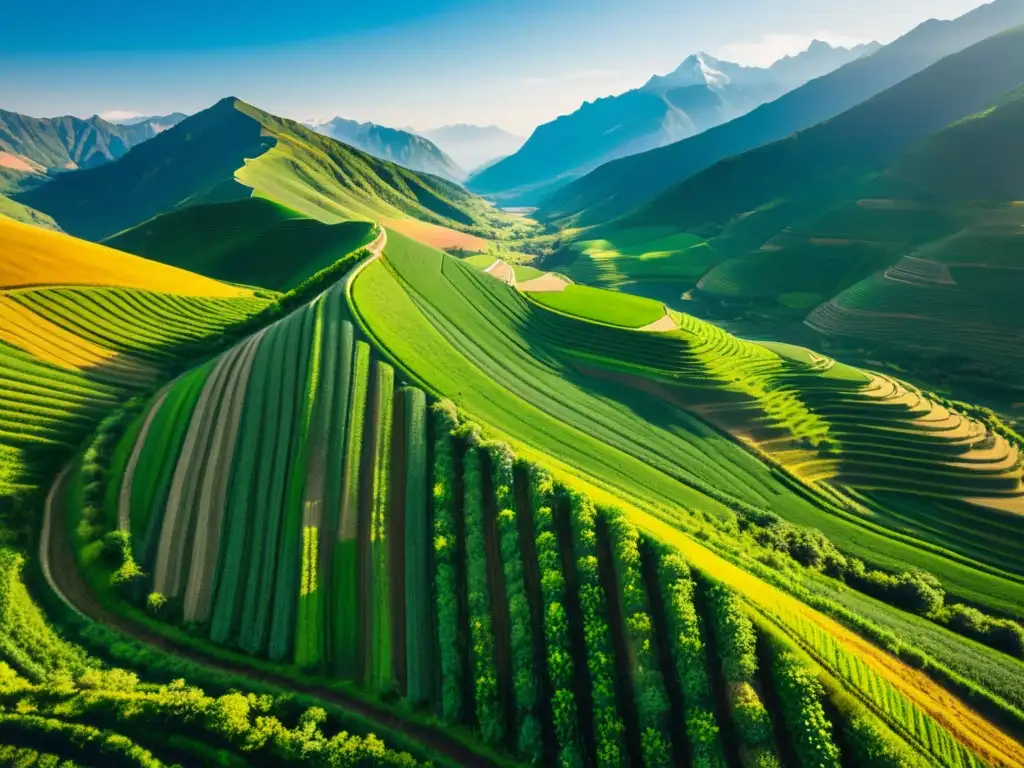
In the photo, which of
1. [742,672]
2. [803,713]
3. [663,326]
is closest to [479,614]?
[742,672]

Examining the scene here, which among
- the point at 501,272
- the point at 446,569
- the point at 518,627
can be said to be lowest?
the point at 518,627

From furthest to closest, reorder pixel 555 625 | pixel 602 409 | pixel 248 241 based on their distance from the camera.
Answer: pixel 248 241 → pixel 602 409 → pixel 555 625

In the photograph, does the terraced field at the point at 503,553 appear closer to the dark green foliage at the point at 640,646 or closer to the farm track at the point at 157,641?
the dark green foliage at the point at 640,646

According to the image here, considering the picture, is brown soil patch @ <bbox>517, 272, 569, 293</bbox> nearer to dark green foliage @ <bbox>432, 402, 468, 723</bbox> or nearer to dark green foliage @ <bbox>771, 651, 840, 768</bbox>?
dark green foliage @ <bbox>432, 402, 468, 723</bbox>

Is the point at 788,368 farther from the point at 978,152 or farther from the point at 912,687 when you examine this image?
the point at 978,152

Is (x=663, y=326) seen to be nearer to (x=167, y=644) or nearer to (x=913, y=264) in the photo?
(x=167, y=644)

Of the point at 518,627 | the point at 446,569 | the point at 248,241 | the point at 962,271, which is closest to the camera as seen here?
the point at 518,627
